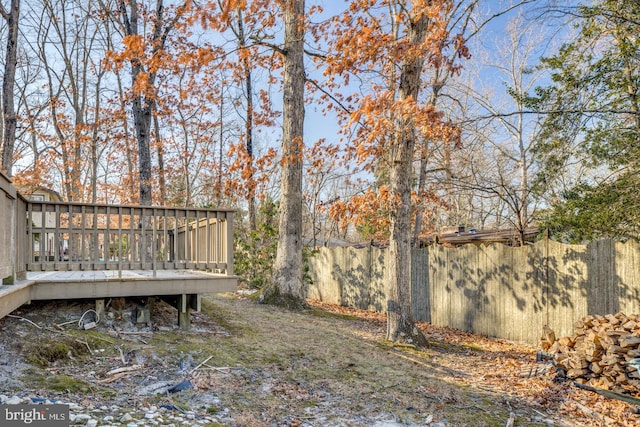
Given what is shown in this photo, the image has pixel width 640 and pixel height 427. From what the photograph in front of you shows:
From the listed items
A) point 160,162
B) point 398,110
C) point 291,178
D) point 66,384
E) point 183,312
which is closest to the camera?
point 66,384

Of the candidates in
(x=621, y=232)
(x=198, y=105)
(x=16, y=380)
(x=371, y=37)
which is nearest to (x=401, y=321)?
(x=621, y=232)

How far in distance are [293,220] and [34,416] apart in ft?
20.5

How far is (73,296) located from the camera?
4688 millimetres

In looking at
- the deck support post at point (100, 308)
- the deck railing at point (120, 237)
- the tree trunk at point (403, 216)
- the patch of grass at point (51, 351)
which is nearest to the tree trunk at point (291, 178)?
the tree trunk at point (403, 216)

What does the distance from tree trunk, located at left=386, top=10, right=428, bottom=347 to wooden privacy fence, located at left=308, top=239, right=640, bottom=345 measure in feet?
6.68

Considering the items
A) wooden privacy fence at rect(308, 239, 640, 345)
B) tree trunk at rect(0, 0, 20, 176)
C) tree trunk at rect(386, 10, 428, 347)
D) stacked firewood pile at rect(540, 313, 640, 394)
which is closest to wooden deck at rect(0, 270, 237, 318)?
tree trunk at rect(386, 10, 428, 347)

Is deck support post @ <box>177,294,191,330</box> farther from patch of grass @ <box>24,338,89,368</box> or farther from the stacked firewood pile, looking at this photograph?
the stacked firewood pile

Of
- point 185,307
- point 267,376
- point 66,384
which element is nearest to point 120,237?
point 185,307

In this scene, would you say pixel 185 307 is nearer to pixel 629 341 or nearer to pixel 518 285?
pixel 629 341

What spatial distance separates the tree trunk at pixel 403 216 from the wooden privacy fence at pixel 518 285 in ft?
6.68

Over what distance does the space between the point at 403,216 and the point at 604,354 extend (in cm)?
286

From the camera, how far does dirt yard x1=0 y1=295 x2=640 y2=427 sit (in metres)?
3.47

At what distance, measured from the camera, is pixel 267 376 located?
13.9ft

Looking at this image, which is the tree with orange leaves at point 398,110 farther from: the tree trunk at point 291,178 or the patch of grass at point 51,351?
the patch of grass at point 51,351
